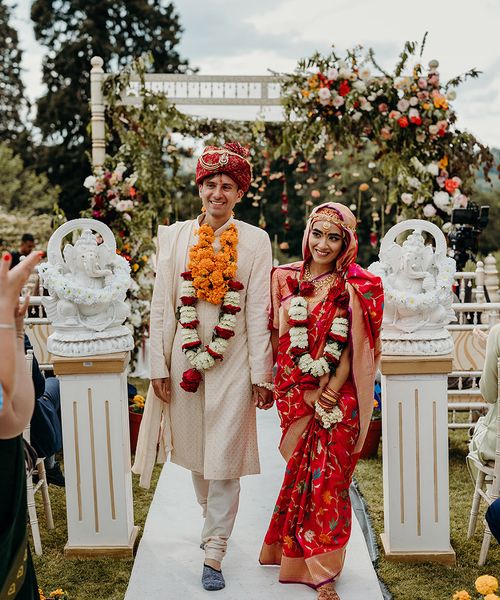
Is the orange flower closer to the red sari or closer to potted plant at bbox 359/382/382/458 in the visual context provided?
potted plant at bbox 359/382/382/458

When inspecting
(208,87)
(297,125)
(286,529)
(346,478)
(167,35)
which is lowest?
(286,529)

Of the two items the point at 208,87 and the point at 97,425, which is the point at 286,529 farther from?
the point at 208,87

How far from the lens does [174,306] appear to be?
3.62 metres

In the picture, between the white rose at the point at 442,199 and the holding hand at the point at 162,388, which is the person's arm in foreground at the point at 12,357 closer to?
the holding hand at the point at 162,388

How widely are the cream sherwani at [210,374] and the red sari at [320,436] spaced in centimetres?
12

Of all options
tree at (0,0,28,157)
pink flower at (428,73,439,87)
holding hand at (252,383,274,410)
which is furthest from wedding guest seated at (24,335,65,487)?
tree at (0,0,28,157)

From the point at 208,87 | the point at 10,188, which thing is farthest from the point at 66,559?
the point at 10,188

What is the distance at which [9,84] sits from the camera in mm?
24656

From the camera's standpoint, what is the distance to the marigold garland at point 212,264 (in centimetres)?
348

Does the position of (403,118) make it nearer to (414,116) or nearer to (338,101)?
(414,116)

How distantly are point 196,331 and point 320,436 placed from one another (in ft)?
2.34

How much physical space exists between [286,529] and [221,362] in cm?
78

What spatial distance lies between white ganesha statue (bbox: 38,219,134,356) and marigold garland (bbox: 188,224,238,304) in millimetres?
445

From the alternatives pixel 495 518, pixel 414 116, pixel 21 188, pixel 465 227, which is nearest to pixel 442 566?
pixel 495 518
